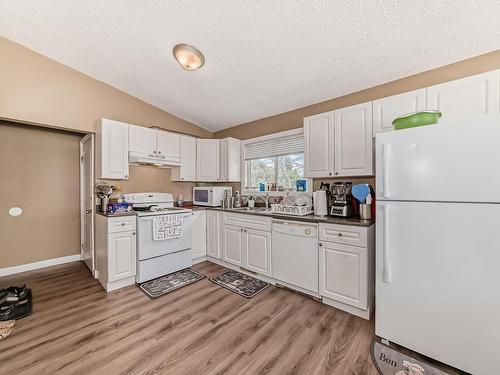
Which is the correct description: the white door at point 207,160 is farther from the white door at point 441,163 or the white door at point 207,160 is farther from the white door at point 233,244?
the white door at point 441,163

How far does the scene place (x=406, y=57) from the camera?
6.71 feet

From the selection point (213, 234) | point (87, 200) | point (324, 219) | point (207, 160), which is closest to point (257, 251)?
point (213, 234)

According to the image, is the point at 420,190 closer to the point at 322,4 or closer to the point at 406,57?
the point at 406,57

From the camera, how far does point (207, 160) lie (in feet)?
13.0

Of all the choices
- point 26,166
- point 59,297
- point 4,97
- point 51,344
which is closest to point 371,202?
point 51,344

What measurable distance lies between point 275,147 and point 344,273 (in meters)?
2.17

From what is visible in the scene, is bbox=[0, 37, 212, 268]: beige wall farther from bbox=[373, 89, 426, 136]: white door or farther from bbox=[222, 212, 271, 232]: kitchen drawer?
bbox=[373, 89, 426, 136]: white door

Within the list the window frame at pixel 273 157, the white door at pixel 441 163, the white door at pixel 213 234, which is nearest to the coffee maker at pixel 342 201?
the window frame at pixel 273 157

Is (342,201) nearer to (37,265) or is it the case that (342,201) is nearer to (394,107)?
(394,107)

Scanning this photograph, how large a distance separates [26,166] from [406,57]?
203 inches

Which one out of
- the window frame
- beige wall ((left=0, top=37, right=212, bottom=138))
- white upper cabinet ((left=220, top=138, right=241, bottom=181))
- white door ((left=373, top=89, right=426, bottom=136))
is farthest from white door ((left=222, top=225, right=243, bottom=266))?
beige wall ((left=0, top=37, right=212, bottom=138))

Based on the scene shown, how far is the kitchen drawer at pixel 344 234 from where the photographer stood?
196 cm

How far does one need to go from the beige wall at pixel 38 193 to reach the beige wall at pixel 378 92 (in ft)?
10.1

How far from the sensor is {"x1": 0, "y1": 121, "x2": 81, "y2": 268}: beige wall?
9.99 feet
